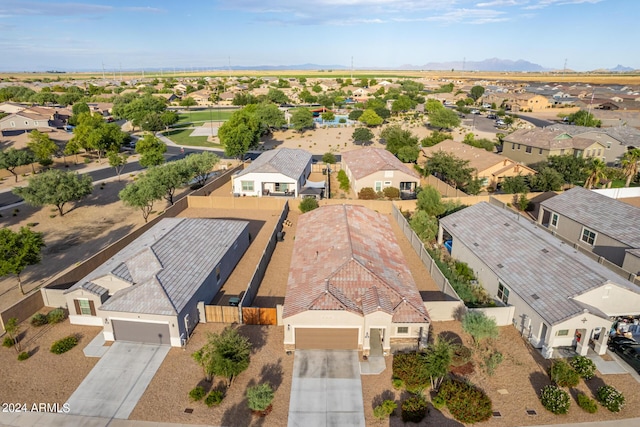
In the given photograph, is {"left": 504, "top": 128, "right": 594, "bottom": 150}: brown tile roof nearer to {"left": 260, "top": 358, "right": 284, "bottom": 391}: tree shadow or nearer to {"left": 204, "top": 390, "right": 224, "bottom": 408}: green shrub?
{"left": 260, "top": 358, "right": 284, "bottom": 391}: tree shadow

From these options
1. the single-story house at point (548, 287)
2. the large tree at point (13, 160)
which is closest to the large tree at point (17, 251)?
the single-story house at point (548, 287)

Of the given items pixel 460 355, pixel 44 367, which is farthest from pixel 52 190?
pixel 460 355

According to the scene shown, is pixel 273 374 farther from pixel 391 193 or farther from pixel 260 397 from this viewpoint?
pixel 391 193

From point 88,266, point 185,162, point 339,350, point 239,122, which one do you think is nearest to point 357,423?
point 339,350

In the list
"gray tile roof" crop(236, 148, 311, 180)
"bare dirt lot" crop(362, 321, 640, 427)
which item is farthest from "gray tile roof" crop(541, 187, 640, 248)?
"gray tile roof" crop(236, 148, 311, 180)

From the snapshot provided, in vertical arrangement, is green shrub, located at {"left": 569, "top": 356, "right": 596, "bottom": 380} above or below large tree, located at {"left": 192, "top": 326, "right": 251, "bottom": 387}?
below

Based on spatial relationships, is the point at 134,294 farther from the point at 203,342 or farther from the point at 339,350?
the point at 339,350
